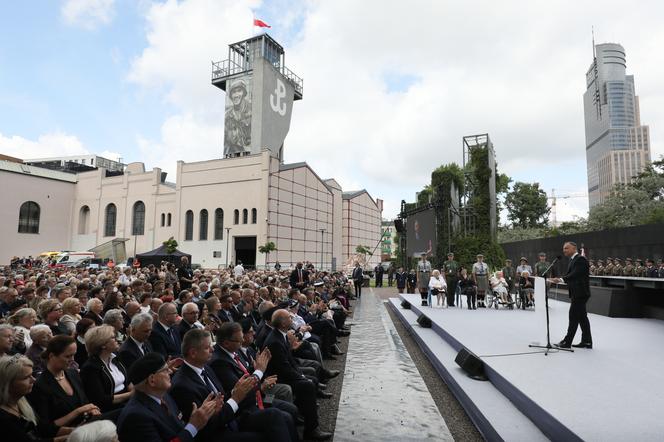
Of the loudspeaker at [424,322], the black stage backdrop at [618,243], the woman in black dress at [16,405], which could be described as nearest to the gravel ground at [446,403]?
the loudspeaker at [424,322]

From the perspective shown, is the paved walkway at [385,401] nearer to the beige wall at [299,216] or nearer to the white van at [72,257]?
the beige wall at [299,216]

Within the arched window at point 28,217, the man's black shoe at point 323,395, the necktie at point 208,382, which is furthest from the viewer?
the arched window at point 28,217

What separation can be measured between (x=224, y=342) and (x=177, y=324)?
192 cm

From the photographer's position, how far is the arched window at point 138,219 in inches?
1787

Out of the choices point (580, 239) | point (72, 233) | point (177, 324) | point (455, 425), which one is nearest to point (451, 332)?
point (455, 425)

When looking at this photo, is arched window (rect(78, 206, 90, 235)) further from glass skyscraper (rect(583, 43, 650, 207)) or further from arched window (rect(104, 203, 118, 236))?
glass skyscraper (rect(583, 43, 650, 207))

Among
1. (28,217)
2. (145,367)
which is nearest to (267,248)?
(28,217)

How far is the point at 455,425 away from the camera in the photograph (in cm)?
395

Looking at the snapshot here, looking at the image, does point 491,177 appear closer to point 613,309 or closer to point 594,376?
point 613,309

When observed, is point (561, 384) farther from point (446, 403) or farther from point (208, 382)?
point (208, 382)

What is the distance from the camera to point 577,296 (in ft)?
19.0

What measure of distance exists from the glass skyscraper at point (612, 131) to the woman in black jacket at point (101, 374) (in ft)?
235

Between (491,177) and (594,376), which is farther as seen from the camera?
(491,177)

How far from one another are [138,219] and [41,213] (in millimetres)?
11122
